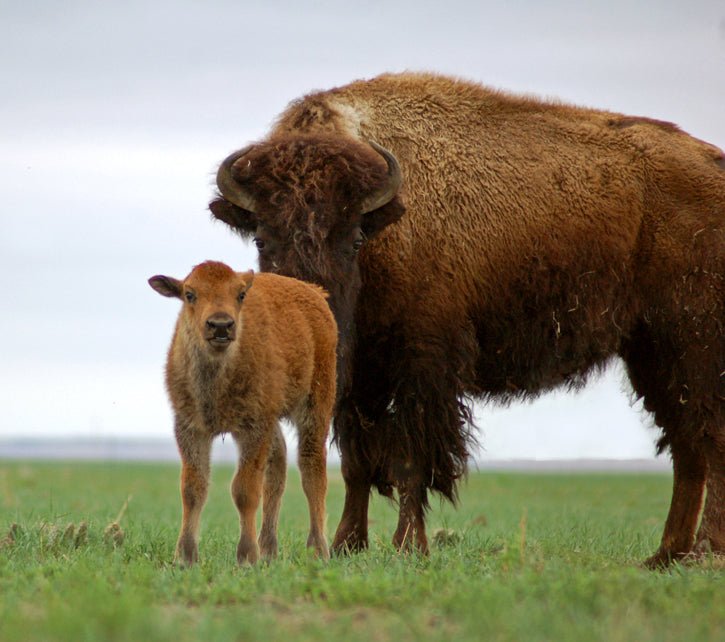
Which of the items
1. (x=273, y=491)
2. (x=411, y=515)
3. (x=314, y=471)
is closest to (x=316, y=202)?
(x=314, y=471)

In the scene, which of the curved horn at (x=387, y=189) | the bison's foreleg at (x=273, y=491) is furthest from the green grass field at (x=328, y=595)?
the curved horn at (x=387, y=189)

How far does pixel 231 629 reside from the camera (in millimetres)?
3605

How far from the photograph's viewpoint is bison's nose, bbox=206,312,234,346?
5.55m

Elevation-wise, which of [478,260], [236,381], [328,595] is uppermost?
[478,260]

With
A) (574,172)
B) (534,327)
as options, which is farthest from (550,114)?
(534,327)

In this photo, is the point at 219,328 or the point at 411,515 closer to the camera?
the point at 219,328

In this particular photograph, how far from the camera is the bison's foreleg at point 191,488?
19.0 ft

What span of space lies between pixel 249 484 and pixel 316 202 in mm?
2296

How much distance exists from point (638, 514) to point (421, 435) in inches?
296

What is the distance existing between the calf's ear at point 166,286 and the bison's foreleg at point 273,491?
120 centimetres

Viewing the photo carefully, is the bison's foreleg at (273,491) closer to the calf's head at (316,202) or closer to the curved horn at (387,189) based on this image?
the calf's head at (316,202)

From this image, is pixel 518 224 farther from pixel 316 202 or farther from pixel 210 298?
pixel 210 298

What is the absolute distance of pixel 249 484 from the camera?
18.9 feet

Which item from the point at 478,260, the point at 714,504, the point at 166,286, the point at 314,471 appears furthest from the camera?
the point at 478,260
